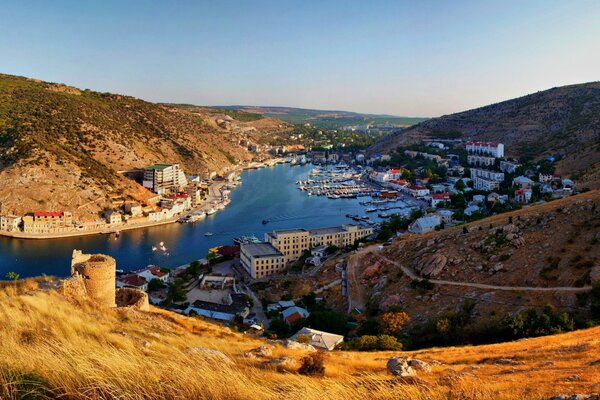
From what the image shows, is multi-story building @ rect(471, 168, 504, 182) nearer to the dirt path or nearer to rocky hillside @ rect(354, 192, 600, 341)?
rocky hillside @ rect(354, 192, 600, 341)

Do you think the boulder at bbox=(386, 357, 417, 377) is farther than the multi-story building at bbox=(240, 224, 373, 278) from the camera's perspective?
No

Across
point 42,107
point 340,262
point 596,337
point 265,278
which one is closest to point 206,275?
point 265,278

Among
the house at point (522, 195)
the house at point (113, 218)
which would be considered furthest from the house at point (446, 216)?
the house at point (113, 218)

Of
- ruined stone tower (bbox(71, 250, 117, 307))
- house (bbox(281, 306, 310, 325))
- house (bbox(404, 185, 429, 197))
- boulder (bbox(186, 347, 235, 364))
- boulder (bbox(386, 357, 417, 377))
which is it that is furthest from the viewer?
house (bbox(404, 185, 429, 197))

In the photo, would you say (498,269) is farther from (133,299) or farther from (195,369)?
(195,369)

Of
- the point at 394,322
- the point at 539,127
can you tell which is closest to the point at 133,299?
the point at 394,322

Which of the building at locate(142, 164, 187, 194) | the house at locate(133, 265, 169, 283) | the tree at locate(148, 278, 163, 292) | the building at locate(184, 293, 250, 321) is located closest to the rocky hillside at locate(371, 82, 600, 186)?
the building at locate(184, 293, 250, 321)

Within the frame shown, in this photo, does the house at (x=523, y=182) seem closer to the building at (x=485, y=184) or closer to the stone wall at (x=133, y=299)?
the building at (x=485, y=184)
